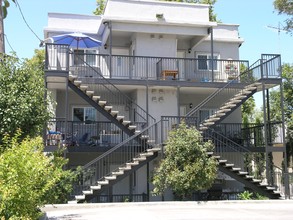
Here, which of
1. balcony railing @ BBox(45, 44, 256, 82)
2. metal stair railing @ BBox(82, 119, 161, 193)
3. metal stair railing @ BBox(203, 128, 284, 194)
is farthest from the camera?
balcony railing @ BBox(45, 44, 256, 82)

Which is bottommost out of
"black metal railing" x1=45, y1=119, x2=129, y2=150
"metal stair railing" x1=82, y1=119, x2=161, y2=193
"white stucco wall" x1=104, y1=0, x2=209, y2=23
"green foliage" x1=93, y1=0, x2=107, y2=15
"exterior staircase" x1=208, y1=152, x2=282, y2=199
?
"exterior staircase" x1=208, y1=152, x2=282, y2=199

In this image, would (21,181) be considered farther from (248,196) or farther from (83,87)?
(248,196)

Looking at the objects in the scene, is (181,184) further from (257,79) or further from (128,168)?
(257,79)

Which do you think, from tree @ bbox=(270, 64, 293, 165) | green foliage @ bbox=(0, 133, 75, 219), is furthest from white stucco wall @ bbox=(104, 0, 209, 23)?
green foliage @ bbox=(0, 133, 75, 219)

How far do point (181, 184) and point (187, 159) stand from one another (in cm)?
101

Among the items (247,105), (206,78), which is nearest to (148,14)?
(206,78)

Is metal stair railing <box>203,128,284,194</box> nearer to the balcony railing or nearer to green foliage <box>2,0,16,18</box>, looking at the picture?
the balcony railing

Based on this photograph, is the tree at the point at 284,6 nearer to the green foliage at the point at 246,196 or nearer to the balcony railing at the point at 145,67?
the balcony railing at the point at 145,67

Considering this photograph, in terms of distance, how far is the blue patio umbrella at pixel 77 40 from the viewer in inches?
718

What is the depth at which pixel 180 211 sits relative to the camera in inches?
492

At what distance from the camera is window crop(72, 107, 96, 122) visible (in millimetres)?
20312

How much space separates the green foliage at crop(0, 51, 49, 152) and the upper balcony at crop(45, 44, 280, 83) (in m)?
6.48

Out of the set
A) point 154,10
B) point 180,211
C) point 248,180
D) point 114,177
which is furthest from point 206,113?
point 180,211

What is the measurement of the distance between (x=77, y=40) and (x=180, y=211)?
9.76m
